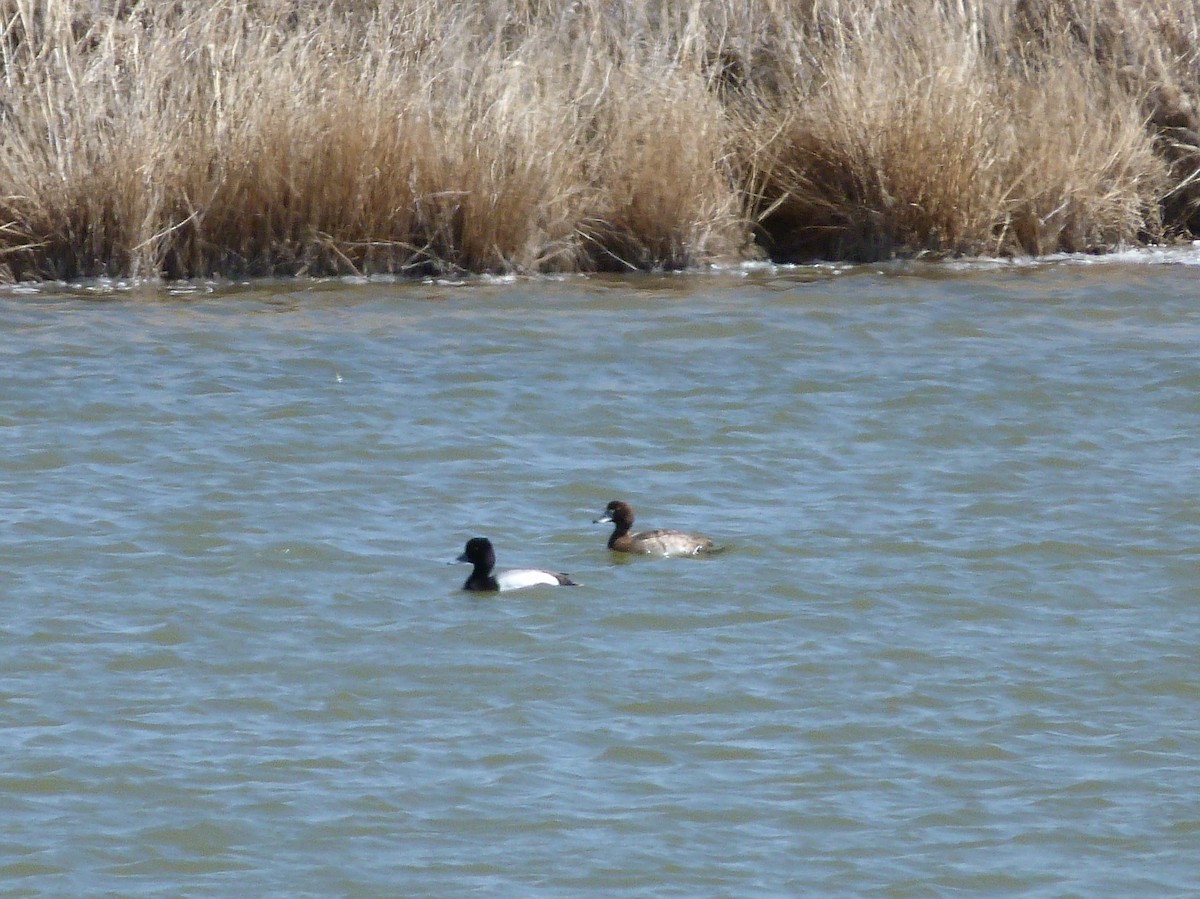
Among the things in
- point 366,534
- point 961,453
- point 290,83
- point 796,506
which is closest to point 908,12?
point 290,83

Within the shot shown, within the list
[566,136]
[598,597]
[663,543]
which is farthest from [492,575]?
[566,136]

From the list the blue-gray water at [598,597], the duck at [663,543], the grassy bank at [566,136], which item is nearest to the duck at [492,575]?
the blue-gray water at [598,597]

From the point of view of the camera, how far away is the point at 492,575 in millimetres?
7402

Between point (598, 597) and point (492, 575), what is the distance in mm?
416

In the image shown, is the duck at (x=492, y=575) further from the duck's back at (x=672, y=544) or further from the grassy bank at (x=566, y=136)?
the grassy bank at (x=566, y=136)

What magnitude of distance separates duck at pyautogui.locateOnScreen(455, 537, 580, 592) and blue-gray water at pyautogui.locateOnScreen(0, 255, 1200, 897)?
74mm

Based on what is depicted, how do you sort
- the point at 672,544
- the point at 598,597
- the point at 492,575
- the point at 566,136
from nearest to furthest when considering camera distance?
the point at 492,575 → the point at 598,597 → the point at 672,544 → the point at 566,136

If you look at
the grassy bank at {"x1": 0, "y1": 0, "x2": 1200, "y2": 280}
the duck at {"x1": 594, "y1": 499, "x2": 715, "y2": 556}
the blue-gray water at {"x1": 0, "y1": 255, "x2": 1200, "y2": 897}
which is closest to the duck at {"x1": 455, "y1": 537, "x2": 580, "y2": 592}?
the blue-gray water at {"x1": 0, "y1": 255, "x2": 1200, "y2": 897}

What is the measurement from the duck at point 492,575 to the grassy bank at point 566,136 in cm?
505

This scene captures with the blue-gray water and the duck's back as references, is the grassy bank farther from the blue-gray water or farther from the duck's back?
the duck's back

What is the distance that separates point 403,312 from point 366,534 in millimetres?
3867

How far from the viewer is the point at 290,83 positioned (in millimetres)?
12117

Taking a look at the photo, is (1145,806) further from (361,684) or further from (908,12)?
(908,12)

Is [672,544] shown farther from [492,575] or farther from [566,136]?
[566,136]
